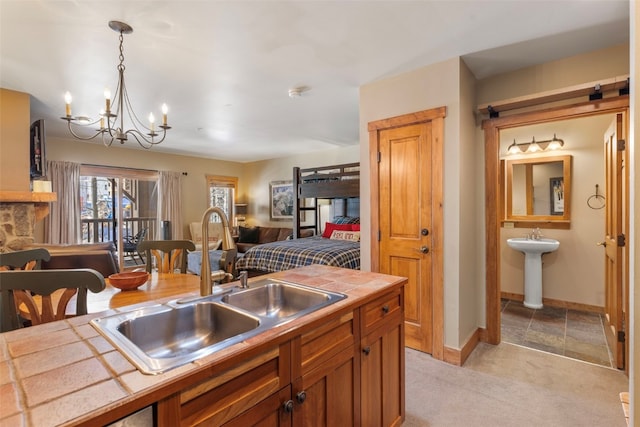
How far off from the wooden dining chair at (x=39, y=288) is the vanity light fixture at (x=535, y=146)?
4565 mm

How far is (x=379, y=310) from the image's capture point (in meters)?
1.52

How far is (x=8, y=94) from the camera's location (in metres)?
3.07

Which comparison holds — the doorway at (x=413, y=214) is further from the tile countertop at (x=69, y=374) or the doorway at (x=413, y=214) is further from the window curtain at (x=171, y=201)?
the window curtain at (x=171, y=201)

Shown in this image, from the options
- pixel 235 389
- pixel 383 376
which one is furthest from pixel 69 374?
pixel 383 376

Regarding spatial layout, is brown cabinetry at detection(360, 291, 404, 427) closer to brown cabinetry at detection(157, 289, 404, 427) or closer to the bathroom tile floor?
brown cabinetry at detection(157, 289, 404, 427)

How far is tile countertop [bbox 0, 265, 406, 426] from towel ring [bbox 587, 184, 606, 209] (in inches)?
159

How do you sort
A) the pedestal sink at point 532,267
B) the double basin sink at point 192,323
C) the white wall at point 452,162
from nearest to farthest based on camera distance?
the double basin sink at point 192,323 < the white wall at point 452,162 < the pedestal sink at point 532,267

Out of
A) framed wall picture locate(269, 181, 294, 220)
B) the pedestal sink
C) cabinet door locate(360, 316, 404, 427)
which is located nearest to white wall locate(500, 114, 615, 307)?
the pedestal sink

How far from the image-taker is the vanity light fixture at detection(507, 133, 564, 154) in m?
3.70

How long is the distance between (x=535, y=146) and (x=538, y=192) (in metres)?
0.59

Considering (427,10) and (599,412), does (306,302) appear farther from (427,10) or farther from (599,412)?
(599,412)

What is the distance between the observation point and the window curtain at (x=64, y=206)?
16.6ft

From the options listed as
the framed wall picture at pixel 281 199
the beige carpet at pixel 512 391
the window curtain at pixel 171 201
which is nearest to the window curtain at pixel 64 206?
the window curtain at pixel 171 201

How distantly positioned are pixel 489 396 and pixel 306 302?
1.57m
